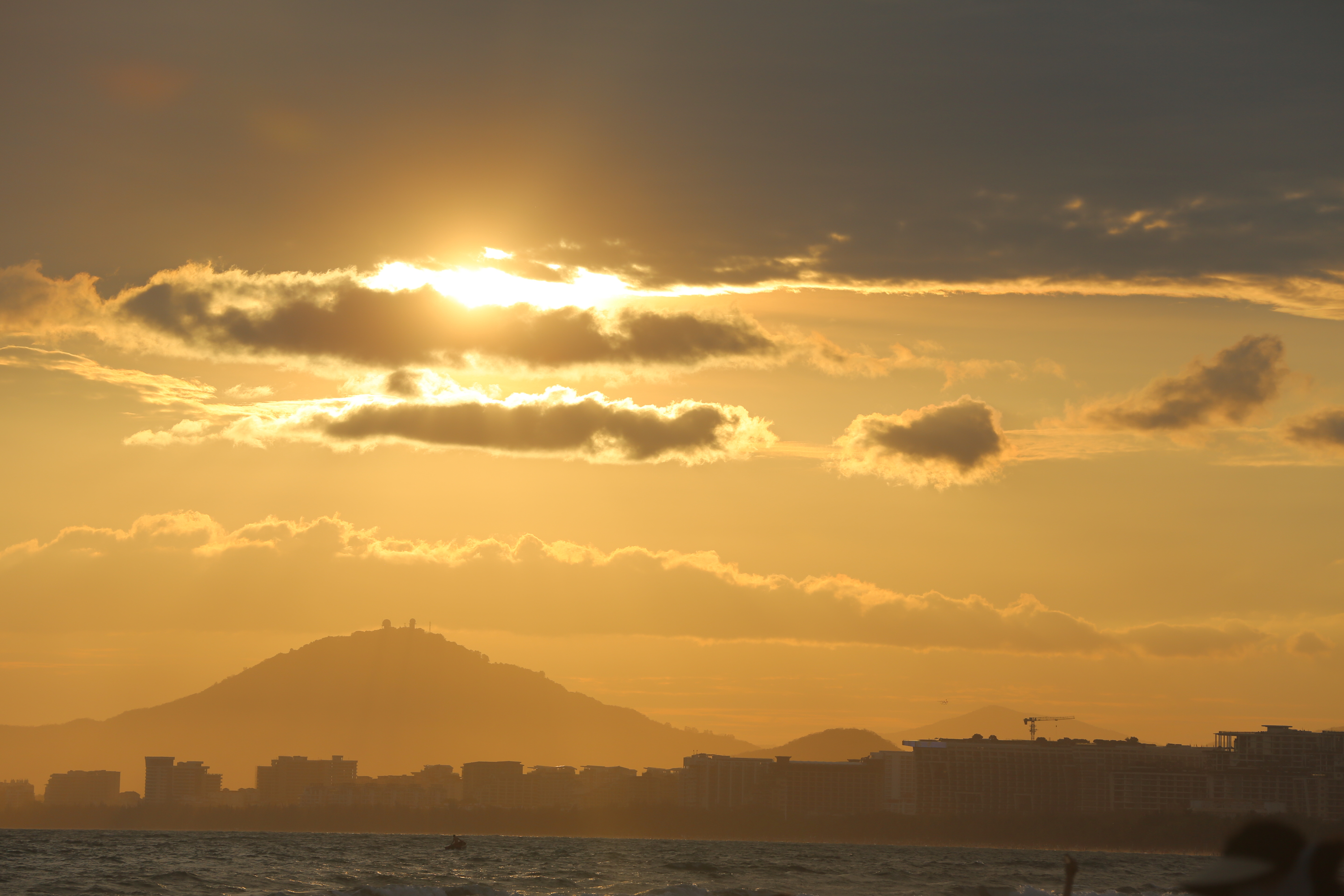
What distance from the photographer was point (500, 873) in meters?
127

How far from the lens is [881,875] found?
13125cm

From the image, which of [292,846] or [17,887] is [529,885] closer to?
[17,887]

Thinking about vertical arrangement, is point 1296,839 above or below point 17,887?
above

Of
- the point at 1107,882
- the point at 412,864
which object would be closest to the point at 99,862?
the point at 412,864

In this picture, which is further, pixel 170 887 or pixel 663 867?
pixel 663 867

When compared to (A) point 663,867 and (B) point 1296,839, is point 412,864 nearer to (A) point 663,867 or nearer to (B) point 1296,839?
(A) point 663,867

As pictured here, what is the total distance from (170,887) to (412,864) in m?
55.6

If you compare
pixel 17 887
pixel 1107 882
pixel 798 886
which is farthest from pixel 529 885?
pixel 1107 882

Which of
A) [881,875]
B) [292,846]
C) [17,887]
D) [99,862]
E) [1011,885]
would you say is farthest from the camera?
[292,846]

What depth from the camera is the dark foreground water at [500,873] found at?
89.9 metres

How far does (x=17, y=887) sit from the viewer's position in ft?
281

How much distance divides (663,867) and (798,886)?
3259 centimetres

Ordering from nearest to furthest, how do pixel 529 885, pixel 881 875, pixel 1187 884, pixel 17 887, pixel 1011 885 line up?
pixel 1187 884, pixel 17 887, pixel 529 885, pixel 1011 885, pixel 881 875

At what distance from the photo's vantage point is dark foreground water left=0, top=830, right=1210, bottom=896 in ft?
295
